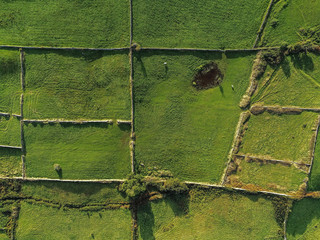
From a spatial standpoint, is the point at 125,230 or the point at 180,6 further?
Answer: the point at 125,230

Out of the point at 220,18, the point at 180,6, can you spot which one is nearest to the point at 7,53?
the point at 180,6

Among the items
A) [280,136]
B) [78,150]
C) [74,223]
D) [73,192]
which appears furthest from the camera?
[74,223]

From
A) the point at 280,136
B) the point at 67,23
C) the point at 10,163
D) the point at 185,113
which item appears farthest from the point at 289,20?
the point at 10,163

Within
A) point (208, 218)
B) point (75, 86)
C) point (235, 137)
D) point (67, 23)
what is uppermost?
point (67, 23)

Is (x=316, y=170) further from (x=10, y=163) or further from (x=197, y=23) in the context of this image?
(x=10, y=163)

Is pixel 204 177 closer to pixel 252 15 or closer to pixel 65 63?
pixel 252 15

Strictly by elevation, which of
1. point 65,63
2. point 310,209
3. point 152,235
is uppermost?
point 65,63

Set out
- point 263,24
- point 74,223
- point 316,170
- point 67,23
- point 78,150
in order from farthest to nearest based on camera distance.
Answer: point 74,223, point 78,150, point 67,23, point 316,170, point 263,24
